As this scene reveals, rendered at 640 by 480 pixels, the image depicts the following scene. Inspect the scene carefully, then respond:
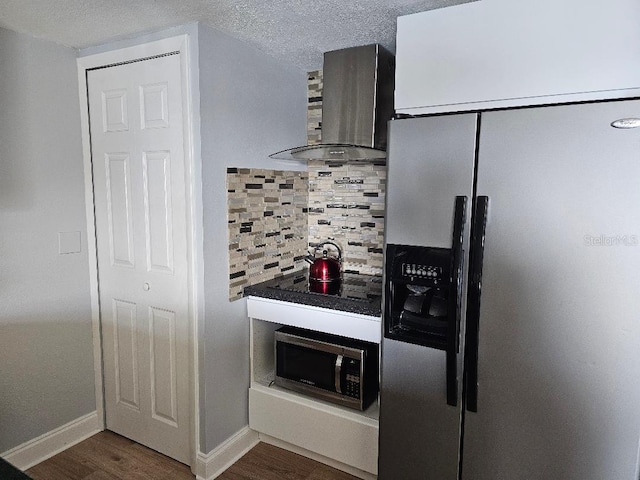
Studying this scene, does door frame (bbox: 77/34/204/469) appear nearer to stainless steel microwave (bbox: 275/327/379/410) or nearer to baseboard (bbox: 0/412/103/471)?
stainless steel microwave (bbox: 275/327/379/410)

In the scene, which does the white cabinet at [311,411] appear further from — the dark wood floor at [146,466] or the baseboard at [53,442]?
the baseboard at [53,442]

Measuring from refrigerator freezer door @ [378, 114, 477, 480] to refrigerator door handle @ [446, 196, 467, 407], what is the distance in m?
0.03

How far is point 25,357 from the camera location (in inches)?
86.9

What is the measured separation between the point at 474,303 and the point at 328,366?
0.90 meters

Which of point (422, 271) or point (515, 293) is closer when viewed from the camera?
point (515, 293)

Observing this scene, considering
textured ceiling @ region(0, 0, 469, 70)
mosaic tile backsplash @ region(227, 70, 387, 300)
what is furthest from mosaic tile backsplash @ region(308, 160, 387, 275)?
textured ceiling @ region(0, 0, 469, 70)

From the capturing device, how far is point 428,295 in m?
1.76

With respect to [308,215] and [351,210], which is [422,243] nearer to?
[351,210]

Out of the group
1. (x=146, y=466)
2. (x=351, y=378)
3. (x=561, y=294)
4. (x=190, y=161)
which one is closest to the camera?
(x=561, y=294)

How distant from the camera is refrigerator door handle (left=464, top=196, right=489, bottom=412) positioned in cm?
155

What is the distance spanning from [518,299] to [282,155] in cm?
146

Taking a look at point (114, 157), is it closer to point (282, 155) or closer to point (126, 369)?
point (282, 155)

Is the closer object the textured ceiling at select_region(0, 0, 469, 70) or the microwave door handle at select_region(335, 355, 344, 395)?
the textured ceiling at select_region(0, 0, 469, 70)

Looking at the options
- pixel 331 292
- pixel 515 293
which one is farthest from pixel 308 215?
pixel 515 293
